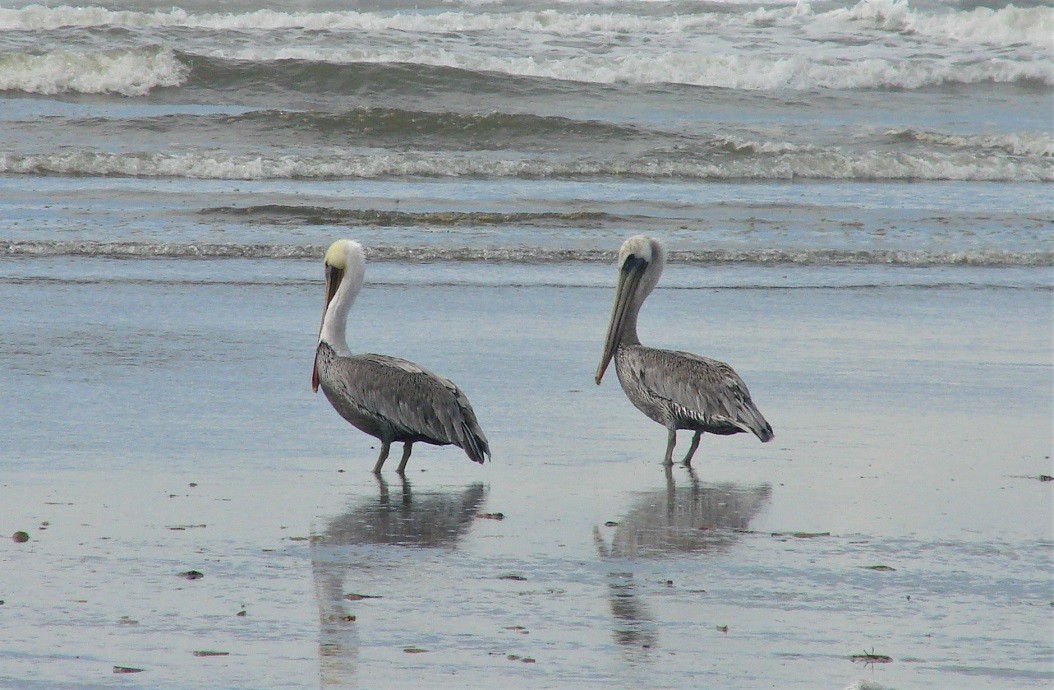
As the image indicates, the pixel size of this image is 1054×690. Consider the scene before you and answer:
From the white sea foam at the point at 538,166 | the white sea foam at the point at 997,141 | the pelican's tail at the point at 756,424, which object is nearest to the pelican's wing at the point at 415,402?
the pelican's tail at the point at 756,424

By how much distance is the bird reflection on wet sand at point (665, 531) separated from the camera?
431 cm

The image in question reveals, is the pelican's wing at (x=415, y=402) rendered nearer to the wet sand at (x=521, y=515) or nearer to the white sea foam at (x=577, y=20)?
the wet sand at (x=521, y=515)

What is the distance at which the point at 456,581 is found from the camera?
4.70m

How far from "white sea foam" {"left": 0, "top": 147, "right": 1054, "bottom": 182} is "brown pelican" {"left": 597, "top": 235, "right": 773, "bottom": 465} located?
10354 millimetres

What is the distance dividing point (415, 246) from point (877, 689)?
9289mm

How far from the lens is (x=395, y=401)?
626cm

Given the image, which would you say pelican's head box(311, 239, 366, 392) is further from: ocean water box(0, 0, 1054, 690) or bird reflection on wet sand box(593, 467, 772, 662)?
bird reflection on wet sand box(593, 467, 772, 662)

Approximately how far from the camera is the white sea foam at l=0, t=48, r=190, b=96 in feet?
77.2

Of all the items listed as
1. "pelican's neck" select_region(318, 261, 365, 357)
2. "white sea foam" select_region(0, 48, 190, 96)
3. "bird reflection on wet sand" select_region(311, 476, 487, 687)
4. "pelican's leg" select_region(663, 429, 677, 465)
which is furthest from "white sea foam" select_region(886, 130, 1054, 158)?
"bird reflection on wet sand" select_region(311, 476, 487, 687)

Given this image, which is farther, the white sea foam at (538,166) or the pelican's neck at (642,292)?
the white sea foam at (538,166)

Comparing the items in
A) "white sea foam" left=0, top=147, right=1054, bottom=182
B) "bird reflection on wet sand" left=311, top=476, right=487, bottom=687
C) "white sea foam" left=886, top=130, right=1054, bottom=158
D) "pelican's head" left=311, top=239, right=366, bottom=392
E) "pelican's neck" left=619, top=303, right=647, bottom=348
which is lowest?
"white sea foam" left=0, top=147, right=1054, bottom=182

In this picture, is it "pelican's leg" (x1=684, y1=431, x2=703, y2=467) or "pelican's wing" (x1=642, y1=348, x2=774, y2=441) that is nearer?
"pelican's wing" (x1=642, y1=348, x2=774, y2=441)

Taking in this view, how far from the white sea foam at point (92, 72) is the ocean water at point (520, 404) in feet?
1.73

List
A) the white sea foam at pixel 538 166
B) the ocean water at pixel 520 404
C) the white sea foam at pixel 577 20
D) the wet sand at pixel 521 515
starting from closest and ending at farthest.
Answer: the wet sand at pixel 521 515, the ocean water at pixel 520 404, the white sea foam at pixel 538 166, the white sea foam at pixel 577 20
